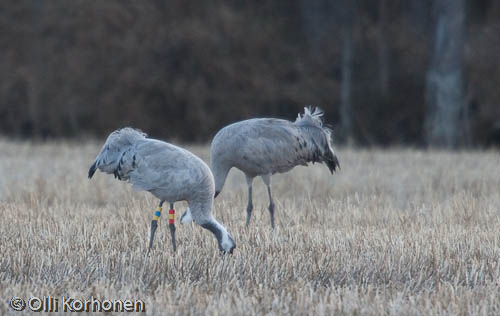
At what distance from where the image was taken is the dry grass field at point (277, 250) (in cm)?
483

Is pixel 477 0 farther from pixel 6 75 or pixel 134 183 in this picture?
pixel 134 183

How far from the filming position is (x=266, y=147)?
812 cm

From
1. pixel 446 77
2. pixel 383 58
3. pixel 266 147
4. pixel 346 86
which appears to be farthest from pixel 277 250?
pixel 383 58

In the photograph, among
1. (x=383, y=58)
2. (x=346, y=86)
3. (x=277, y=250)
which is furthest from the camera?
(x=383, y=58)

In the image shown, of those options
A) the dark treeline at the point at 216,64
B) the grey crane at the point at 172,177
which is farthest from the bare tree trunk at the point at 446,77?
the grey crane at the point at 172,177

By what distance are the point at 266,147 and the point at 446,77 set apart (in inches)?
472

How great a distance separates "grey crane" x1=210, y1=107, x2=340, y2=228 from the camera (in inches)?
315

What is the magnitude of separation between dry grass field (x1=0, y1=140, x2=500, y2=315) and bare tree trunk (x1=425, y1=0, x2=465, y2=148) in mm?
8293

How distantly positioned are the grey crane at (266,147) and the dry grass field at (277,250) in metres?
0.50

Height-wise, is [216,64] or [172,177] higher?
[216,64]

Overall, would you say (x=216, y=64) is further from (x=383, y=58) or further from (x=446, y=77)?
(x=446, y=77)

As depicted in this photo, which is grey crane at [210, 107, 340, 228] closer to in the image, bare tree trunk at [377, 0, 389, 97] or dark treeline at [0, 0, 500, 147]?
dark treeline at [0, 0, 500, 147]

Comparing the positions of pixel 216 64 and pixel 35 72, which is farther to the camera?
pixel 35 72

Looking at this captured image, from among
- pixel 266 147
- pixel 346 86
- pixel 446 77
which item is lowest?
pixel 266 147
